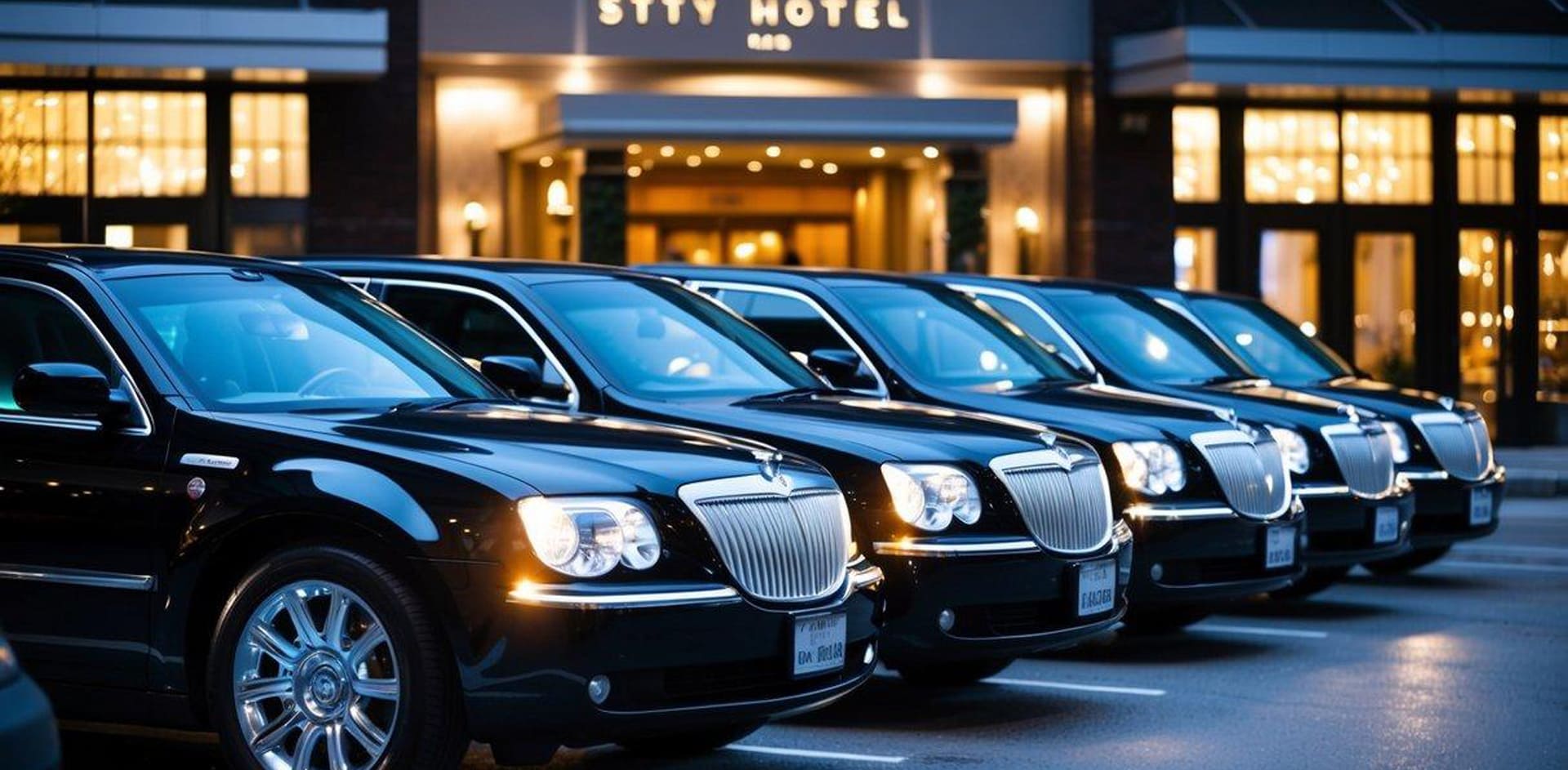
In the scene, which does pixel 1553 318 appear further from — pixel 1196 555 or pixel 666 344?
pixel 666 344

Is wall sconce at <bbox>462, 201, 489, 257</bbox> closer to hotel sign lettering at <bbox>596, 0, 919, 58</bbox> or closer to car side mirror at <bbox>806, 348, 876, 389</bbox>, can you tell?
hotel sign lettering at <bbox>596, 0, 919, 58</bbox>

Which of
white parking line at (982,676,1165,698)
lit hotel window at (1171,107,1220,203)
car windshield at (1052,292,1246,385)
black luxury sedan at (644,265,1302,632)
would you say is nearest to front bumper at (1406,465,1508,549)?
car windshield at (1052,292,1246,385)

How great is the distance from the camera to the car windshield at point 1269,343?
15539mm

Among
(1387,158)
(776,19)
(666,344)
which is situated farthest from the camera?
(1387,158)

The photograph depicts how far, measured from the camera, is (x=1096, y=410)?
11445mm

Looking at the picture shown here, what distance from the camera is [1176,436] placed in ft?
36.7

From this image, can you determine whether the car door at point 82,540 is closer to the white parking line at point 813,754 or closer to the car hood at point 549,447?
the car hood at point 549,447

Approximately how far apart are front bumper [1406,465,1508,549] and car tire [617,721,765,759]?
261 inches

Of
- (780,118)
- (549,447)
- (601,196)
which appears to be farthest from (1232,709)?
(601,196)

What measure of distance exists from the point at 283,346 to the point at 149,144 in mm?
19370

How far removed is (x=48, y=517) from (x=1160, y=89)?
2248 cm

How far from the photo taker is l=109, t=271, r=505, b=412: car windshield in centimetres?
770

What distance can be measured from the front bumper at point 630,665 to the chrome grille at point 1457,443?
25.1 feet

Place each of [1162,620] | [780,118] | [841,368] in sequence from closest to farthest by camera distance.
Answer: [841,368] < [1162,620] < [780,118]
